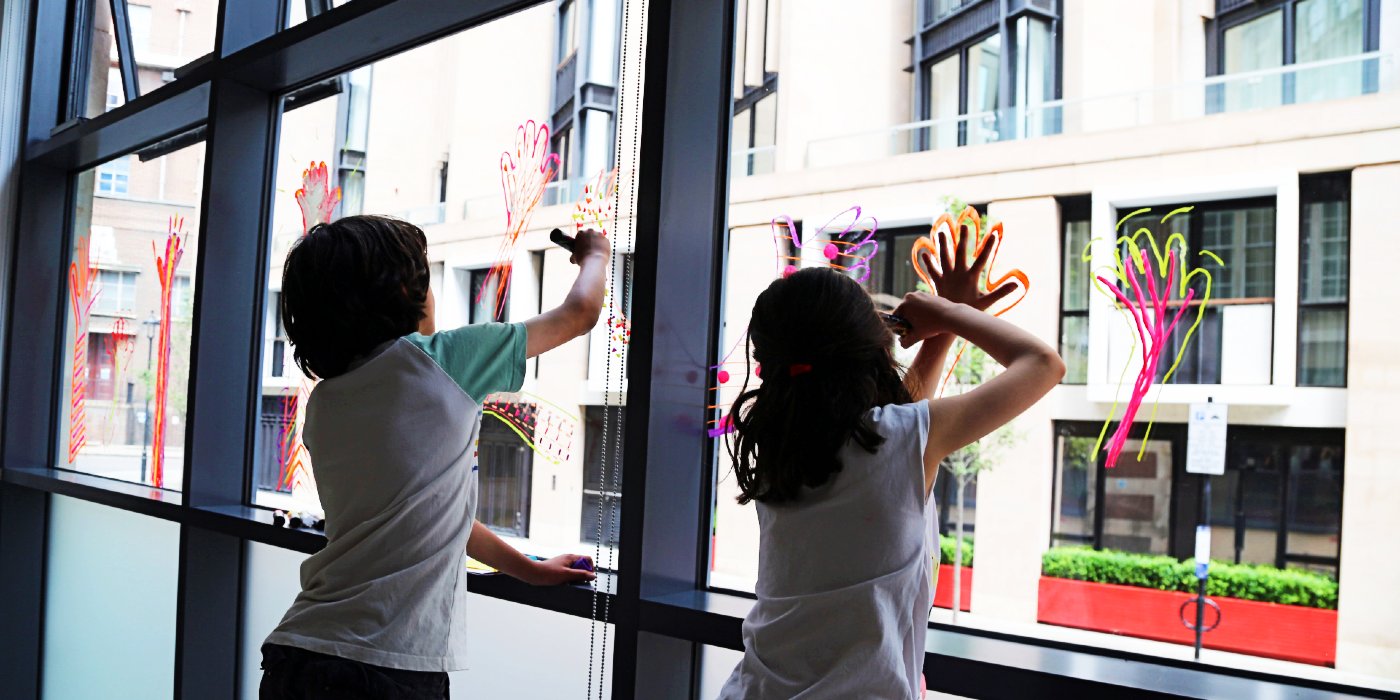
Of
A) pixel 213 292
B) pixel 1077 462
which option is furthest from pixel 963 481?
pixel 213 292

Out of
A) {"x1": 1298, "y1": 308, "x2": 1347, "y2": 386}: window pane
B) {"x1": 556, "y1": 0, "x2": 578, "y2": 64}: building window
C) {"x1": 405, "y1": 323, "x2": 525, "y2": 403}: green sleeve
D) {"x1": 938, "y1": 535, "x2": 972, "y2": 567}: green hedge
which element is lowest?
{"x1": 938, "y1": 535, "x2": 972, "y2": 567}: green hedge

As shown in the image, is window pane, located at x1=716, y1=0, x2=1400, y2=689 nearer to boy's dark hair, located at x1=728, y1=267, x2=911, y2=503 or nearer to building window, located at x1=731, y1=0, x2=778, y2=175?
boy's dark hair, located at x1=728, y1=267, x2=911, y2=503

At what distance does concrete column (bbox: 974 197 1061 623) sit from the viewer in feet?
5.09

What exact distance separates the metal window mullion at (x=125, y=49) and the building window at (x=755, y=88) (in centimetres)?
265

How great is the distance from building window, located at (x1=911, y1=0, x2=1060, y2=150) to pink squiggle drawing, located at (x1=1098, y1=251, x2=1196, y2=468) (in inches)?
10.6

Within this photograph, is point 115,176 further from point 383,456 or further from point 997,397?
point 997,397

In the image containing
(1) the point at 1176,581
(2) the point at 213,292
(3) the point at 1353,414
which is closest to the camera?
(3) the point at 1353,414

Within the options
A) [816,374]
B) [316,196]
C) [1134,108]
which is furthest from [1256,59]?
[316,196]

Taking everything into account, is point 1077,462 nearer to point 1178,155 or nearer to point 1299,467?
point 1299,467

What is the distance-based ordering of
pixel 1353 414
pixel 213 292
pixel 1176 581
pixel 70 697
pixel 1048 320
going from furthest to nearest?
pixel 70 697 < pixel 213 292 < pixel 1048 320 < pixel 1176 581 < pixel 1353 414

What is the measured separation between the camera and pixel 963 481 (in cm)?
162

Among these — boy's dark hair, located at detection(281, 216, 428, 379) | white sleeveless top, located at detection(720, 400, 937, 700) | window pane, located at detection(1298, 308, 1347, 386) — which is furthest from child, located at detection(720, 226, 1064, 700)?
boy's dark hair, located at detection(281, 216, 428, 379)

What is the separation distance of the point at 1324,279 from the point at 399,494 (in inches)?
48.7

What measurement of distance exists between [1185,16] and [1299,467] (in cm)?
63
